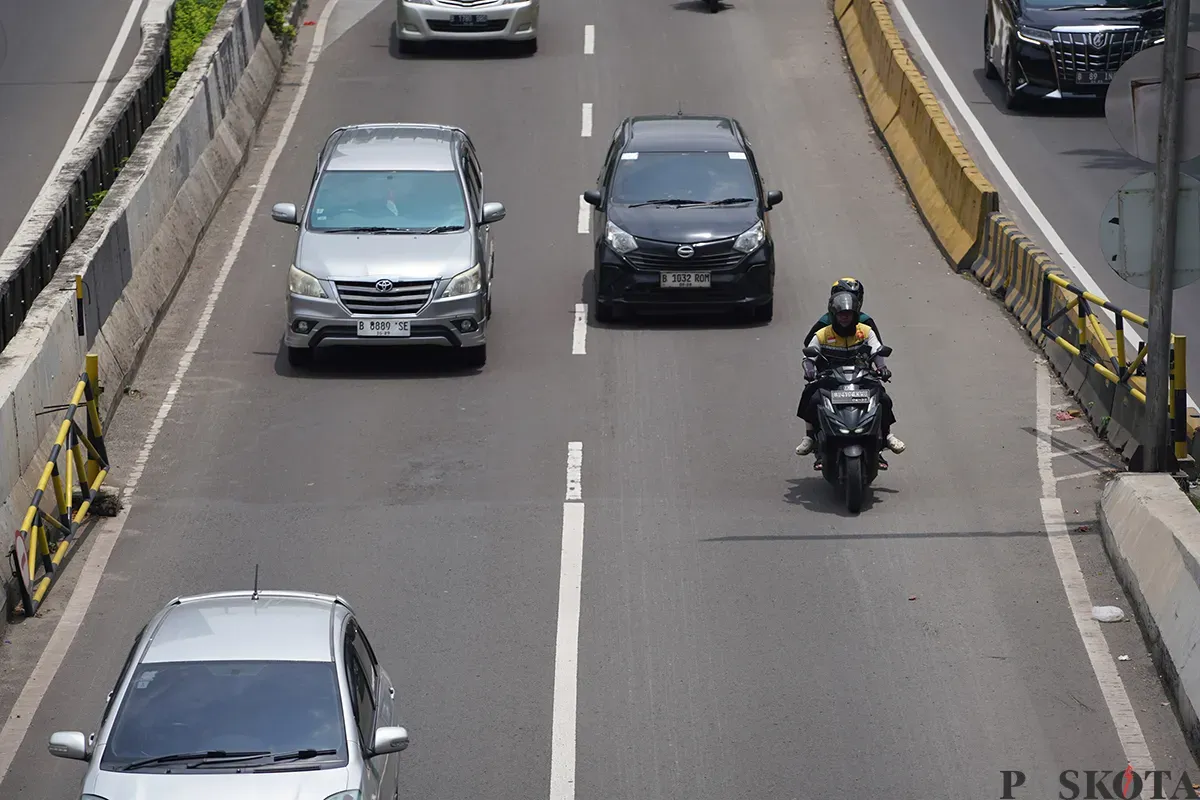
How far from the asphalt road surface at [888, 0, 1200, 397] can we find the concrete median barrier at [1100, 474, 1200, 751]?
4473 millimetres

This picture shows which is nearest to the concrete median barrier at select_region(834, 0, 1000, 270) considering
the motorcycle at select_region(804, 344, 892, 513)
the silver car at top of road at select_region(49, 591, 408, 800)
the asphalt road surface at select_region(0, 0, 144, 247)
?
the motorcycle at select_region(804, 344, 892, 513)

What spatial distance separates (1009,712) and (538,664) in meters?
2.86

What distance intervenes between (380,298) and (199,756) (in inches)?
381

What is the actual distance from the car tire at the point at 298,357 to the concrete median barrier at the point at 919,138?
7566mm

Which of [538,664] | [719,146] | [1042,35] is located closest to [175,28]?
[719,146]

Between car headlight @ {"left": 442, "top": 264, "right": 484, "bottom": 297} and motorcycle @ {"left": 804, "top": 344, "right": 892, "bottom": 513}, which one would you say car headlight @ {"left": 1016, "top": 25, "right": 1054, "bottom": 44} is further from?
motorcycle @ {"left": 804, "top": 344, "right": 892, "bottom": 513}

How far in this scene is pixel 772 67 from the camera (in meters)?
28.7

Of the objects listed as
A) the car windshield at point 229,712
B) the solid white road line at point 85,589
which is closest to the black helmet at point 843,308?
the solid white road line at point 85,589

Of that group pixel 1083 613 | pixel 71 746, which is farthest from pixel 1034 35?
pixel 71 746

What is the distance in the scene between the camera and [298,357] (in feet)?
57.6

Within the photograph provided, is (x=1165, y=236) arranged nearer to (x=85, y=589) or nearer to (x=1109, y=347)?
(x=1109, y=347)

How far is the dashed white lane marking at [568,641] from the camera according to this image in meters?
9.53

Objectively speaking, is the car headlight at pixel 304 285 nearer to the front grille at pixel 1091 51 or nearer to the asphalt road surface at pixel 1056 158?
the asphalt road surface at pixel 1056 158

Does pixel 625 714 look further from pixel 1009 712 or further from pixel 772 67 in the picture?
pixel 772 67
